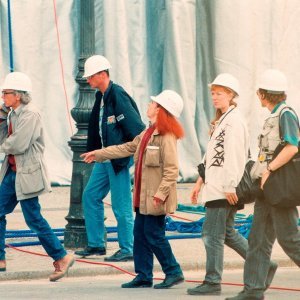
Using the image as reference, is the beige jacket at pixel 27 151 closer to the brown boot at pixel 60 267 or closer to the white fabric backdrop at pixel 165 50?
the brown boot at pixel 60 267

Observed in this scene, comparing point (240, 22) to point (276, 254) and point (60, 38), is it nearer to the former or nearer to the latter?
point (60, 38)

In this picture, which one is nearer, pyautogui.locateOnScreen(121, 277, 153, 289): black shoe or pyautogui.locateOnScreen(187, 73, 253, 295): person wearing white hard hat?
pyautogui.locateOnScreen(187, 73, 253, 295): person wearing white hard hat

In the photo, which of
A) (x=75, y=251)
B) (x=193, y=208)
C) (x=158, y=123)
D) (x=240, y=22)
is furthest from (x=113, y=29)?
(x=158, y=123)

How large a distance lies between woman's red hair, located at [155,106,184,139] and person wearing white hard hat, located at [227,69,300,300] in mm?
979

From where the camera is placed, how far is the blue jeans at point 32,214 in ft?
35.6

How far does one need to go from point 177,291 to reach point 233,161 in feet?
4.09

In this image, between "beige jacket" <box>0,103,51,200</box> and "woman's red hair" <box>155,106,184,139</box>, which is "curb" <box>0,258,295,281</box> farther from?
"woman's red hair" <box>155,106,184,139</box>

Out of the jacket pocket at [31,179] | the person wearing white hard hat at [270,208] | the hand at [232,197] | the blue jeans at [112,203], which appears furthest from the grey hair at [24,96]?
the person wearing white hard hat at [270,208]

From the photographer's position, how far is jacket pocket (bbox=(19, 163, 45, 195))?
10.8m

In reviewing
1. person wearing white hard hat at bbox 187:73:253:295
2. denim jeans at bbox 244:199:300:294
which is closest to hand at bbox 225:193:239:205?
person wearing white hard hat at bbox 187:73:253:295

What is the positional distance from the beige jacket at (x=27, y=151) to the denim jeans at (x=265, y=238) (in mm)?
2112

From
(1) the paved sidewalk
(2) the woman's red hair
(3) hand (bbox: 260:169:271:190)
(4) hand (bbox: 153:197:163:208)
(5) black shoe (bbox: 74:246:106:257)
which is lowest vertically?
(1) the paved sidewalk

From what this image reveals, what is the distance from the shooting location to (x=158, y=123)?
409 inches

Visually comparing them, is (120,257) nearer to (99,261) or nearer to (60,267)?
(99,261)
